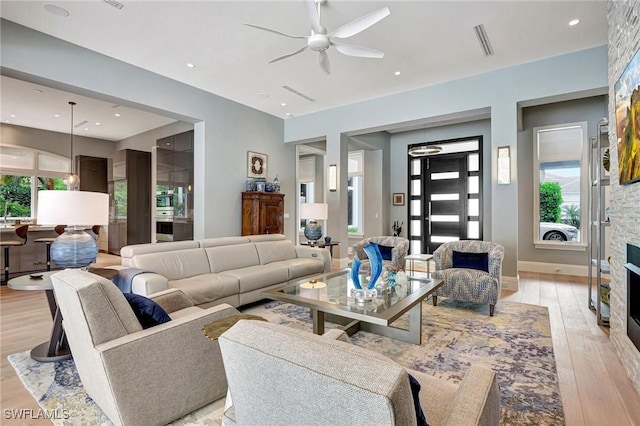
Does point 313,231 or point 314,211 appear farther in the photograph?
A: point 313,231

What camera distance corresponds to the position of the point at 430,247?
792 centimetres

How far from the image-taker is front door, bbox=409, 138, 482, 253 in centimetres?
737

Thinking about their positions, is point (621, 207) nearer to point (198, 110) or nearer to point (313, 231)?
point (313, 231)

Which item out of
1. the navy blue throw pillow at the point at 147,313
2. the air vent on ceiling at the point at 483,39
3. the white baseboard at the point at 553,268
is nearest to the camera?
the navy blue throw pillow at the point at 147,313

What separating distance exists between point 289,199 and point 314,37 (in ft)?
15.7

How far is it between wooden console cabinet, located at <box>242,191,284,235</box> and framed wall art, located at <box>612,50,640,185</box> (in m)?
5.37

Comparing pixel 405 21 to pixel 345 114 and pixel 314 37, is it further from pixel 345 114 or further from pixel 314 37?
pixel 345 114

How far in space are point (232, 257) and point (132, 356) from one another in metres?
2.66

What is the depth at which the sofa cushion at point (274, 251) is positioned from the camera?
4.65 metres

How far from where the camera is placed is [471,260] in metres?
4.04

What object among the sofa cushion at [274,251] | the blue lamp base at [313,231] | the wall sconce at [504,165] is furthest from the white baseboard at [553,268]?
the sofa cushion at [274,251]

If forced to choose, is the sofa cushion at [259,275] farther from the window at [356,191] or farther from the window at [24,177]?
the window at [24,177]

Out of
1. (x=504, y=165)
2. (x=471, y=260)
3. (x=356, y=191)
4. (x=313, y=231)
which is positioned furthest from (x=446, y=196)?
(x=471, y=260)

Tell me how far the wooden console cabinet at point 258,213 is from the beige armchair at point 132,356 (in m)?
4.55
